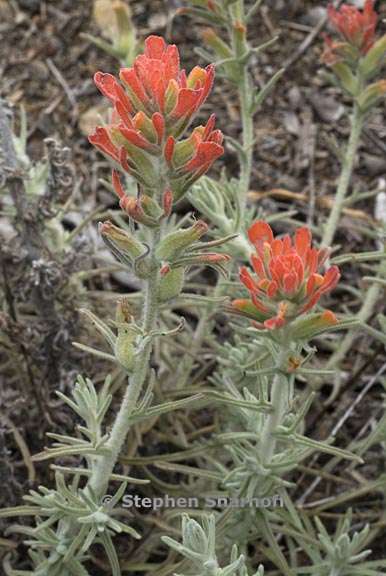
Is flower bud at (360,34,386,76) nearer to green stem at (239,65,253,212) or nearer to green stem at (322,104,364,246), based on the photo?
green stem at (322,104,364,246)

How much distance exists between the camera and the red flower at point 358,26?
2.73 m

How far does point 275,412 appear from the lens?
85.5 inches

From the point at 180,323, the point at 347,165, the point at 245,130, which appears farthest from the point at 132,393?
the point at 347,165

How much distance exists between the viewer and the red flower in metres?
2.73

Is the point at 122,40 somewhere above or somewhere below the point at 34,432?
above

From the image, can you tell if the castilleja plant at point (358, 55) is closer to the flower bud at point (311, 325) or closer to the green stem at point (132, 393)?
the flower bud at point (311, 325)

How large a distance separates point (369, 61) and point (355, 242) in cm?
97

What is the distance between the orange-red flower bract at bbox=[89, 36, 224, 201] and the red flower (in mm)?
1154

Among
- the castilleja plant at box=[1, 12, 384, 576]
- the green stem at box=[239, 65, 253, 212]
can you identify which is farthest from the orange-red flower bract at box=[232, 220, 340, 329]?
the green stem at box=[239, 65, 253, 212]

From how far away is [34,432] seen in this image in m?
2.81

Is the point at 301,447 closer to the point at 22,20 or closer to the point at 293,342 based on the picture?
the point at 293,342

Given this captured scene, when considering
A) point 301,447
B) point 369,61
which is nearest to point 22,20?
point 369,61

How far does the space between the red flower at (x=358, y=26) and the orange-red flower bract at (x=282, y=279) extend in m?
1.03

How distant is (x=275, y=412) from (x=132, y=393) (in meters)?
0.37
